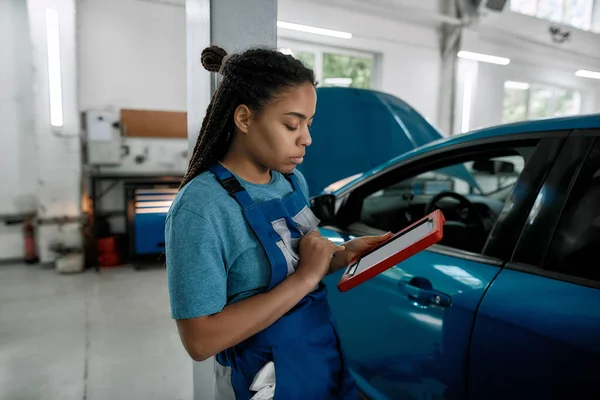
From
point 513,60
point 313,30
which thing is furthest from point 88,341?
point 513,60

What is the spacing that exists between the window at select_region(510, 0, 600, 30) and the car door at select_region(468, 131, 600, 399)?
821cm

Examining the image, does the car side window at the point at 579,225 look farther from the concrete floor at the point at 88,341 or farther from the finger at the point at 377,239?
the concrete floor at the point at 88,341

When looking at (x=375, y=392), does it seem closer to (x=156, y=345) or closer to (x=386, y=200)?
(x=386, y=200)

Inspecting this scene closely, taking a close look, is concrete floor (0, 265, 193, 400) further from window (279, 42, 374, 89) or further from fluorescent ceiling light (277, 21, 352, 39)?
window (279, 42, 374, 89)

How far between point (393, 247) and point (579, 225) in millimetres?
618

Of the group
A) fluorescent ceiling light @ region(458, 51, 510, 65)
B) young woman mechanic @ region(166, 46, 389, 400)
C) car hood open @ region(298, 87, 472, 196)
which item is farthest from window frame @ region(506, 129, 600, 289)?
fluorescent ceiling light @ region(458, 51, 510, 65)

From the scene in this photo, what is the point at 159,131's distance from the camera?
5352mm

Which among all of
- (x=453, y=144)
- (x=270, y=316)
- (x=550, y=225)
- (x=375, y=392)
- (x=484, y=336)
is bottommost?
(x=375, y=392)

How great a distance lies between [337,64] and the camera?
6.89m

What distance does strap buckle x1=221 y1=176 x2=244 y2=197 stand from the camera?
0.80m

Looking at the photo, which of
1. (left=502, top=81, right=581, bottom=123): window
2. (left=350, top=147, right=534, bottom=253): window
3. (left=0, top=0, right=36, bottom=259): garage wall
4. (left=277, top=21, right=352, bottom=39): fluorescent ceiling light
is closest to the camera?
(left=350, top=147, right=534, bottom=253): window

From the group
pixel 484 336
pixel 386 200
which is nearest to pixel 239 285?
pixel 484 336

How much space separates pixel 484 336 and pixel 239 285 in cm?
74

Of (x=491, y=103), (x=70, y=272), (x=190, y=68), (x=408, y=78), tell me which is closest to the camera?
(x=190, y=68)
